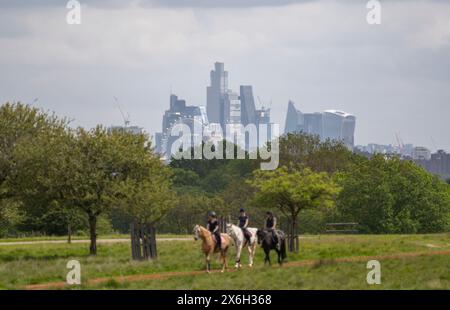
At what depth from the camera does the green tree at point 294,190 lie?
54469 mm

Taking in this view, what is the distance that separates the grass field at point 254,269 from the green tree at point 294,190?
2.43m

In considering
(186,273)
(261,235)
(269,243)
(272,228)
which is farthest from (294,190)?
(186,273)

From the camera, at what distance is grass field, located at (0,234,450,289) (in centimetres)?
3609

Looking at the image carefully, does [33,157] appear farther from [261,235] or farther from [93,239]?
[261,235]

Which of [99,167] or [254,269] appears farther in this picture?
[99,167]

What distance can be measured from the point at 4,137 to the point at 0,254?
678cm

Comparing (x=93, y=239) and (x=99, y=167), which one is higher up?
(x=99, y=167)

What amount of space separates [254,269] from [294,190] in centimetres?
1236

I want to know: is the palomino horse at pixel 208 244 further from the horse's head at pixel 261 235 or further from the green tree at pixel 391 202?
the green tree at pixel 391 202

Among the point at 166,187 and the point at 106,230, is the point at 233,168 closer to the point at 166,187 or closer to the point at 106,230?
the point at 106,230

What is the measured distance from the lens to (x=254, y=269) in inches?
1671

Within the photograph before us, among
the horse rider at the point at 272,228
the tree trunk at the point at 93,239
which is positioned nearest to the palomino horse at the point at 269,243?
the horse rider at the point at 272,228

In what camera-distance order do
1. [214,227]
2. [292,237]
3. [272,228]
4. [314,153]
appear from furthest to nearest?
[314,153] → [292,237] → [272,228] → [214,227]
